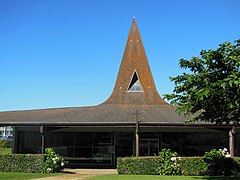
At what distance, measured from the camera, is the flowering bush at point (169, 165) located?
1597cm

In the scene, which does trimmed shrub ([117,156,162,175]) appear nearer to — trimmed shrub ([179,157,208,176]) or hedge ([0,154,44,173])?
trimmed shrub ([179,157,208,176])

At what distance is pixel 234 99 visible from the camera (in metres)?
9.22

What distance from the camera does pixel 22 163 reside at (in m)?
17.0

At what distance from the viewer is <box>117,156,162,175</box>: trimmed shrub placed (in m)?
16.2

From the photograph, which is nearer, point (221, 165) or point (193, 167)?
point (221, 165)

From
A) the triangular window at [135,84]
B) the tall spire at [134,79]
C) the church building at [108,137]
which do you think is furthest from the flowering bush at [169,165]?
the triangular window at [135,84]

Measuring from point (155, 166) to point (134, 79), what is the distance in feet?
36.8

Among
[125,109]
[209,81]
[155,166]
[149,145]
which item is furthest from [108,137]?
[209,81]

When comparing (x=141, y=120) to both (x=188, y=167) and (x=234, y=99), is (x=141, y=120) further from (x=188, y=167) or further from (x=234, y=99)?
(x=234, y=99)

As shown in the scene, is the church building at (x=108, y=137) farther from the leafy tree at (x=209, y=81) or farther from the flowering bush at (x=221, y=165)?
the leafy tree at (x=209, y=81)

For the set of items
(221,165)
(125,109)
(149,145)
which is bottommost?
(221,165)

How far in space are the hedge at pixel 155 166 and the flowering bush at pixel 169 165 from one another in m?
0.19

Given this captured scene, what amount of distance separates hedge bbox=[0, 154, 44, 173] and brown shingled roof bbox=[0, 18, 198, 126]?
6.75 feet

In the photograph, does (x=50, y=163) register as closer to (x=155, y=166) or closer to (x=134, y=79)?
(x=155, y=166)
